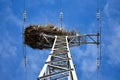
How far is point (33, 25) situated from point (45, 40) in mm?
1197

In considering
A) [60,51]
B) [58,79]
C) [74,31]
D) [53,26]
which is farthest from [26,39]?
[58,79]

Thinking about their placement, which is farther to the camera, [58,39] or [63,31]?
[63,31]

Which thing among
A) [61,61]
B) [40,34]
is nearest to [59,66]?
[61,61]

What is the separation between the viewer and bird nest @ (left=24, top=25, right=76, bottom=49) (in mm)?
15973

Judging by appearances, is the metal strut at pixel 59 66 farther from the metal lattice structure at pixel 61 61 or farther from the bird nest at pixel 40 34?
the bird nest at pixel 40 34

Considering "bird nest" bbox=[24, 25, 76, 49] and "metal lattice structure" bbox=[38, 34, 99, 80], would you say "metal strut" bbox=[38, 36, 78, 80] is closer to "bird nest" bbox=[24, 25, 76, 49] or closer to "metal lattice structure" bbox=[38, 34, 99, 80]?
"metal lattice structure" bbox=[38, 34, 99, 80]

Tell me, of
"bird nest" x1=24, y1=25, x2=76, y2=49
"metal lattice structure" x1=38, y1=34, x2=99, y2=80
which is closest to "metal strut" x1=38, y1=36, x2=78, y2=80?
"metal lattice structure" x1=38, y1=34, x2=99, y2=80

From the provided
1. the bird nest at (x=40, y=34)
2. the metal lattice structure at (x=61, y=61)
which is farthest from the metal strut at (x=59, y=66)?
the bird nest at (x=40, y=34)

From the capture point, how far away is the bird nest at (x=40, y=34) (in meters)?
16.0

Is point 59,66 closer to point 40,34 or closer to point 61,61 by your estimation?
point 61,61

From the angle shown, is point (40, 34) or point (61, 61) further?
point (40, 34)

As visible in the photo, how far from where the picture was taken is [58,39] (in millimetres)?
13781

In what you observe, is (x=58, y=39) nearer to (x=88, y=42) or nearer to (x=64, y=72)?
(x=88, y=42)

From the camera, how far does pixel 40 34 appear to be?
15.8 meters
